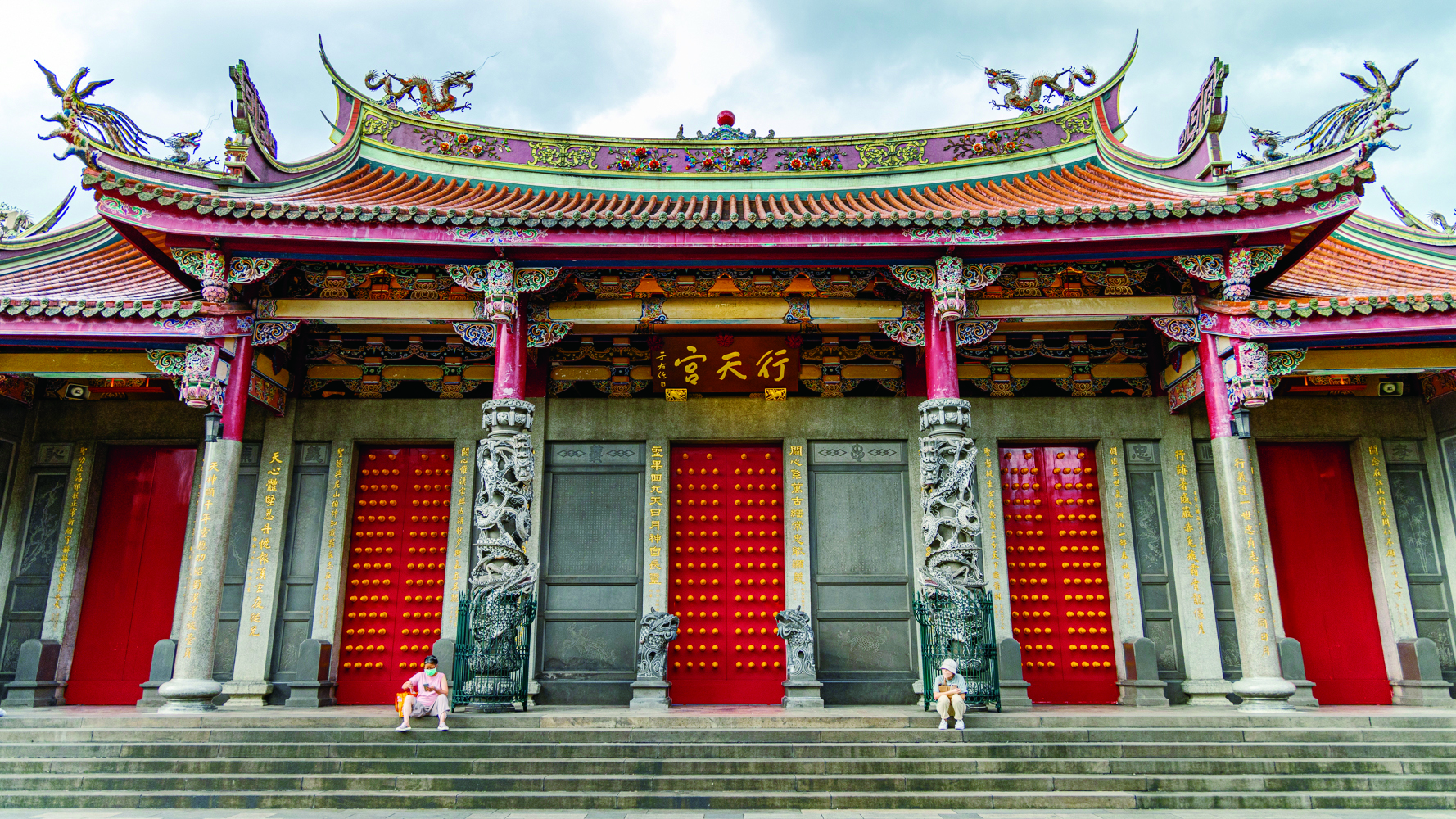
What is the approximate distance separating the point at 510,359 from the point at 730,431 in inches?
123

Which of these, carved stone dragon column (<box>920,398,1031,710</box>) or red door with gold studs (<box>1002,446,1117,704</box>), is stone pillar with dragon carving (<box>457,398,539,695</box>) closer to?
carved stone dragon column (<box>920,398,1031,710</box>)

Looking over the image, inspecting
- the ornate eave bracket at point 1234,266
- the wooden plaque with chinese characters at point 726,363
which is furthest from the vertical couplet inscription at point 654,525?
the ornate eave bracket at point 1234,266

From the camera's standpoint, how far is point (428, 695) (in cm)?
761

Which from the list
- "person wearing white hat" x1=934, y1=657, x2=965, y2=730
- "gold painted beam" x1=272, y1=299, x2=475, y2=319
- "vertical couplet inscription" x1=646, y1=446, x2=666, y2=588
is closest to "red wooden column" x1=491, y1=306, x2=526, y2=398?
"gold painted beam" x1=272, y1=299, x2=475, y2=319

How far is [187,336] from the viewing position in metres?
9.07

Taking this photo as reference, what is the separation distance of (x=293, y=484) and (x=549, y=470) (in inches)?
126

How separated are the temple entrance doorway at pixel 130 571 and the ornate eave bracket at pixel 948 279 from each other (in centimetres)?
923

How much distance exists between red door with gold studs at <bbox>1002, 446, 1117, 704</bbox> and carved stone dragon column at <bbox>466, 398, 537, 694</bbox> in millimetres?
6029

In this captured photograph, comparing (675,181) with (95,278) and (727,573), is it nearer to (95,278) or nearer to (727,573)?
(727,573)

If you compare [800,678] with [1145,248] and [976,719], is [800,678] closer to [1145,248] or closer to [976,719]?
[976,719]

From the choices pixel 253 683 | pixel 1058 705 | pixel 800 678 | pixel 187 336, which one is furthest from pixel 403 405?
pixel 1058 705

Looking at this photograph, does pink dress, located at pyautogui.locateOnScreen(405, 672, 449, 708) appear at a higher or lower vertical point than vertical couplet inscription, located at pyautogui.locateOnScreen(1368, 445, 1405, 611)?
lower

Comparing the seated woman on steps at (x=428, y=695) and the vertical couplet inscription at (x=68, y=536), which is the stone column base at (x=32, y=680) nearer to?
the vertical couplet inscription at (x=68, y=536)

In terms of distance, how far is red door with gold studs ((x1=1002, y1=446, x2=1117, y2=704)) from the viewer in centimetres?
1039
